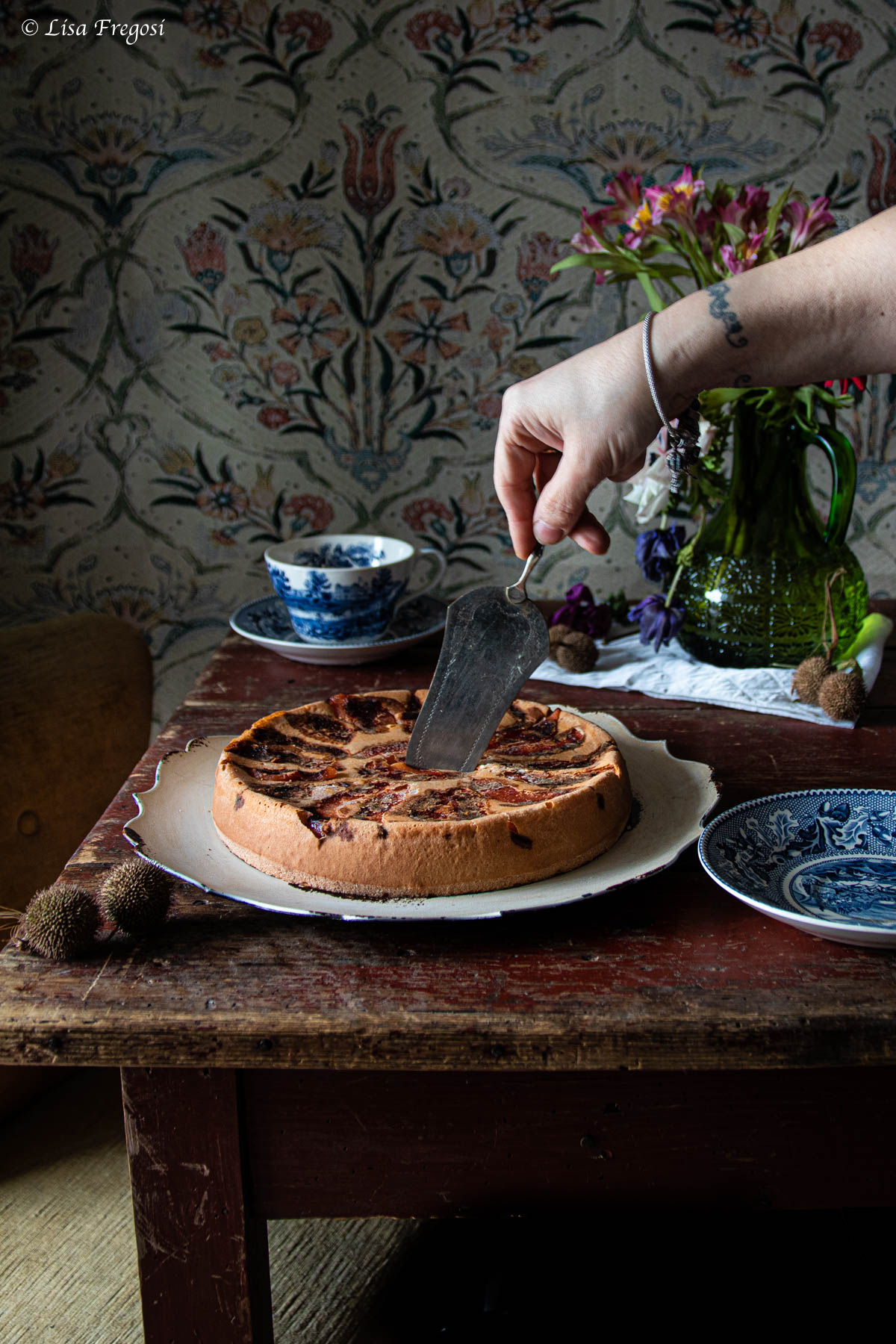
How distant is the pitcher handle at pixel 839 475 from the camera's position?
1.21m

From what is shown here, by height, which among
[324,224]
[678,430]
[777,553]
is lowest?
[777,553]

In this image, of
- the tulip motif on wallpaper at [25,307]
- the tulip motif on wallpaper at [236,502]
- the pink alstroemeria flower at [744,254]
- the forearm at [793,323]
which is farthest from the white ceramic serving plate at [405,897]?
the tulip motif on wallpaper at [25,307]

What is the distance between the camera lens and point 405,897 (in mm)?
737

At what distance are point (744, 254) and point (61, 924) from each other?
98 cm

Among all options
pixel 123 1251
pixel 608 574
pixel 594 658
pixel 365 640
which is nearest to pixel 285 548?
pixel 365 640

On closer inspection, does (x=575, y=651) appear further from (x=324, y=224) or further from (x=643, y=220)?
(x=324, y=224)

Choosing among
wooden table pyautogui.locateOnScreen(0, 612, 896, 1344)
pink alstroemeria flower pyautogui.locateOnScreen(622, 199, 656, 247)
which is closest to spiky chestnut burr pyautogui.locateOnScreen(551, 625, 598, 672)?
pink alstroemeria flower pyautogui.locateOnScreen(622, 199, 656, 247)

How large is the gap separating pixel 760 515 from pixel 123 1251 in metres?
1.05

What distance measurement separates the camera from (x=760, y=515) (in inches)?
49.6

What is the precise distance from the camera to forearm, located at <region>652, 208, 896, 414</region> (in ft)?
2.68

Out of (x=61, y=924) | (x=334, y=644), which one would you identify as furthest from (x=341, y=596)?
(x=61, y=924)

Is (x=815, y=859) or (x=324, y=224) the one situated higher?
(x=324, y=224)

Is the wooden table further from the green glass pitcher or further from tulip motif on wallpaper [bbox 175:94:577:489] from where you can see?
tulip motif on wallpaper [bbox 175:94:577:489]

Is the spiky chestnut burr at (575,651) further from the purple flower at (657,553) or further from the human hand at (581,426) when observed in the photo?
the human hand at (581,426)
